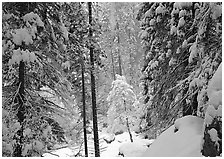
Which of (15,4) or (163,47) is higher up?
(15,4)

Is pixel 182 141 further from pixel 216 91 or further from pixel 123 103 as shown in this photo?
pixel 123 103

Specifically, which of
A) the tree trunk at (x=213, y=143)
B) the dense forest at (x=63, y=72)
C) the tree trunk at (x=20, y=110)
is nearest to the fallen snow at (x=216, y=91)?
the dense forest at (x=63, y=72)

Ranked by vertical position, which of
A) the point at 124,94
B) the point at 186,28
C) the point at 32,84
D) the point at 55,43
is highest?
the point at 186,28

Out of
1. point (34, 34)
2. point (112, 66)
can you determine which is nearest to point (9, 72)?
point (34, 34)

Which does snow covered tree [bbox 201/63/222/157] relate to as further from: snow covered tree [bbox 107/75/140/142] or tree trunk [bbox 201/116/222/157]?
snow covered tree [bbox 107/75/140/142]

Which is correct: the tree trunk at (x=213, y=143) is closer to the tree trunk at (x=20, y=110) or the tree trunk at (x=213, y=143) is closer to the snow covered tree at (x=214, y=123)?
the snow covered tree at (x=214, y=123)

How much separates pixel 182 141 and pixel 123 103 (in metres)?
17.9

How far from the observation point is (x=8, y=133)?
527 centimetres

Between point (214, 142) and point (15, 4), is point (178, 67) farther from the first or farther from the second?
point (15, 4)

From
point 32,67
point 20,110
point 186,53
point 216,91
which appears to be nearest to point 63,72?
point 32,67

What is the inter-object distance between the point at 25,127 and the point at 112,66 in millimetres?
21967

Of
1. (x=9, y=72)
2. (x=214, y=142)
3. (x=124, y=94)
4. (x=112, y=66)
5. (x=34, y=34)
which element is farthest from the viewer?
(x=112, y=66)

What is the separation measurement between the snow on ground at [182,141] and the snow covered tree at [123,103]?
664 inches

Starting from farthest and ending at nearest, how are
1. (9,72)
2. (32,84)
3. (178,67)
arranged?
(178,67) < (32,84) < (9,72)
